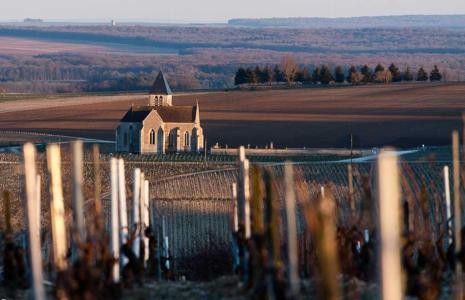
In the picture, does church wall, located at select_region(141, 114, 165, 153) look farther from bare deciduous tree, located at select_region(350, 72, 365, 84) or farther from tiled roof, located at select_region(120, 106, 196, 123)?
bare deciduous tree, located at select_region(350, 72, 365, 84)

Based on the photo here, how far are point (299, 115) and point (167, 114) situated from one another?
341 inches

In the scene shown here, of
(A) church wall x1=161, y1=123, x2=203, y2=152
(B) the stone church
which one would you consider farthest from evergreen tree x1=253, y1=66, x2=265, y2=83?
(A) church wall x1=161, y1=123, x2=203, y2=152

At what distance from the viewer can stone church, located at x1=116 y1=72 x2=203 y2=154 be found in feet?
195

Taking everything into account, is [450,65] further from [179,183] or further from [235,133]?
[179,183]

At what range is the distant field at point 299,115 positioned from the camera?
5728 cm

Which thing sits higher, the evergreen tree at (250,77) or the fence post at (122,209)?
the fence post at (122,209)

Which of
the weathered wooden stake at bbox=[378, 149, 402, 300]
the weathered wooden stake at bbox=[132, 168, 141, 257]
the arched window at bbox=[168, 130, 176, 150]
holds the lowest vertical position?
the arched window at bbox=[168, 130, 176, 150]

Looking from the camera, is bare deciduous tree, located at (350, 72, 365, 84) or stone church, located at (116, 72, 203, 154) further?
bare deciduous tree, located at (350, 72, 365, 84)

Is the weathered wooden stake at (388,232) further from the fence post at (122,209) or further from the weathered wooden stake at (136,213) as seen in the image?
the weathered wooden stake at (136,213)

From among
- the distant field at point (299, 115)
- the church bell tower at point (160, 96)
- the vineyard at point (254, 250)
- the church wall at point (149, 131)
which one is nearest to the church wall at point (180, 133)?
the church wall at point (149, 131)

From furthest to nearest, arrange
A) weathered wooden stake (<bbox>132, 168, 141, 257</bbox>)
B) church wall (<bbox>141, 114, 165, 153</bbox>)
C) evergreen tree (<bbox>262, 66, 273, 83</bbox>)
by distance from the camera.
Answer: evergreen tree (<bbox>262, 66, 273, 83</bbox>), church wall (<bbox>141, 114, 165, 153</bbox>), weathered wooden stake (<bbox>132, 168, 141, 257</bbox>)

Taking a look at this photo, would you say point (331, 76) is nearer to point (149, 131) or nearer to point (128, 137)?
point (149, 131)

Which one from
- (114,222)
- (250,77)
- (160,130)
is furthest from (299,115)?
(114,222)

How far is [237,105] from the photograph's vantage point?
7638 cm
